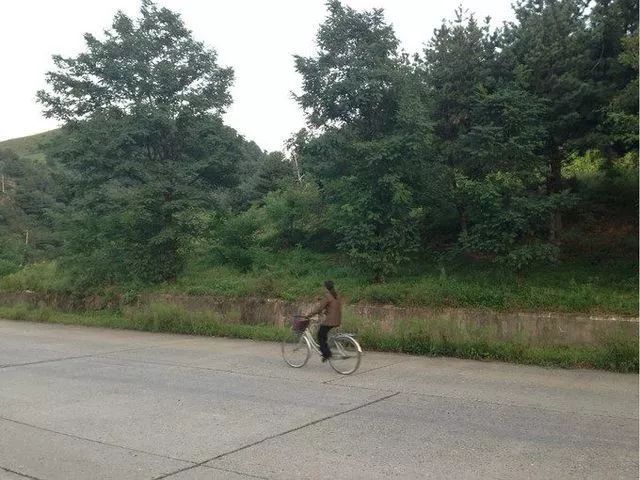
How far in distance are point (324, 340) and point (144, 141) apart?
13497 millimetres

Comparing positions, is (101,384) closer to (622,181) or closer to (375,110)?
(375,110)

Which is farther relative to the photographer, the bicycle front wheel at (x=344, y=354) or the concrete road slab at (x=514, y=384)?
the bicycle front wheel at (x=344, y=354)

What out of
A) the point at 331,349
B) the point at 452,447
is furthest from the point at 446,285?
the point at 452,447

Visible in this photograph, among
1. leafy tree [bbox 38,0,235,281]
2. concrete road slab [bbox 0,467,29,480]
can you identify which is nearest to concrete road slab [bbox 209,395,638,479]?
concrete road slab [bbox 0,467,29,480]

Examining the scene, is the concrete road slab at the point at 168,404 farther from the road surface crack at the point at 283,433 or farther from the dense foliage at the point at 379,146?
the dense foliage at the point at 379,146

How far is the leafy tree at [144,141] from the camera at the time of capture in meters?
20.6

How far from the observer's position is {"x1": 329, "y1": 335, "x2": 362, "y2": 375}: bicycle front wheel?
1062cm

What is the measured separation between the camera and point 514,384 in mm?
9383

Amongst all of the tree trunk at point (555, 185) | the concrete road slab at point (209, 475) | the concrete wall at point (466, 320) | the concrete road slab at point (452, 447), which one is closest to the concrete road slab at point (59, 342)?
the concrete wall at point (466, 320)

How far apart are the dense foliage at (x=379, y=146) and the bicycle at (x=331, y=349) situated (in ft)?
19.5

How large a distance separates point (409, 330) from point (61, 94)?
16516 millimetres

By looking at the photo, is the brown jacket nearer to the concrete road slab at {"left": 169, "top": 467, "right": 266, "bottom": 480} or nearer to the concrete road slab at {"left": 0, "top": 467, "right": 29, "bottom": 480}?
the concrete road slab at {"left": 169, "top": 467, "right": 266, "bottom": 480}

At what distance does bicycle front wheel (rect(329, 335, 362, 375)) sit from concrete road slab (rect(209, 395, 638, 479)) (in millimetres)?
2866

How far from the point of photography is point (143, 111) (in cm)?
2023
